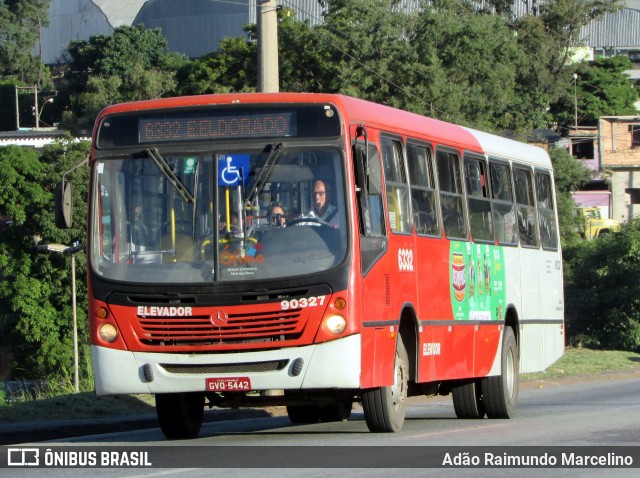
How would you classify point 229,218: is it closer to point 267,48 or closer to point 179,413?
point 179,413

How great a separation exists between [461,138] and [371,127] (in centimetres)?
307

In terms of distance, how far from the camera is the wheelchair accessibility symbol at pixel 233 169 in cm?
1121

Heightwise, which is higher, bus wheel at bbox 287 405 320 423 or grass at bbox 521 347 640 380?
bus wheel at bbox 287 405 320 423

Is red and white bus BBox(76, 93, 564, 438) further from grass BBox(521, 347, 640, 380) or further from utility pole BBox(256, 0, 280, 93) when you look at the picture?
grass BBox(521, 347, 640, 380)

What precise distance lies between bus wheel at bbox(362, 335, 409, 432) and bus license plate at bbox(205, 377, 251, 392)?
1376mm

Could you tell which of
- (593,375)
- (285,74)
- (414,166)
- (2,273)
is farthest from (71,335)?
(414,166)

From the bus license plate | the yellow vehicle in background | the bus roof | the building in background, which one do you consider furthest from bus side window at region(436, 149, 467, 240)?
the building in background

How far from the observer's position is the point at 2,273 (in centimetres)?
5794

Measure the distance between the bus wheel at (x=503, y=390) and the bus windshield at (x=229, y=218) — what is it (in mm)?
4653

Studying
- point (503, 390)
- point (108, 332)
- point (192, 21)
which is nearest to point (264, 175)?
point (108, 332)

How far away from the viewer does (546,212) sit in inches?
699

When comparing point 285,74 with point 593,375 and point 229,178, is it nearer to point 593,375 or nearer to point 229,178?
point 593,375

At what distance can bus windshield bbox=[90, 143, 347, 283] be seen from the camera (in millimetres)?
11039

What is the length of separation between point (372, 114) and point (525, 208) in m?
5.13
